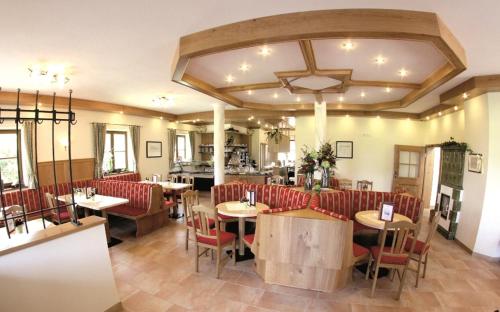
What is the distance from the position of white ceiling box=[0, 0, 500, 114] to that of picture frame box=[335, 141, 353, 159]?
3666 millimetres

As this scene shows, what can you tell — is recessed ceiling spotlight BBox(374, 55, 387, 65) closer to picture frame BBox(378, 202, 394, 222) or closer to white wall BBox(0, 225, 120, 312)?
picture frame BBox(378, 202, 394, 222)

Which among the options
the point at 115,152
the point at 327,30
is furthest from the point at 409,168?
the point at 115,152

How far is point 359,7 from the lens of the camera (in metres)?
1.90

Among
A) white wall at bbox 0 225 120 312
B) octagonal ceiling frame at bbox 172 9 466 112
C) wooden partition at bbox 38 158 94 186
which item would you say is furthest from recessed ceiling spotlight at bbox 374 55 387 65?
Result: wooden partition at bbox 38 158 94 186

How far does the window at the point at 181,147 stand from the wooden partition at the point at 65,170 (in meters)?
3.59

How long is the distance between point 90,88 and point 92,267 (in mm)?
3641

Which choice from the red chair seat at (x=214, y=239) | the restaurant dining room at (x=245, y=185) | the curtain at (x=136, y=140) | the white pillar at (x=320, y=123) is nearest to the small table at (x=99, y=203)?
the restaurant dining room at (x=245, y=185)

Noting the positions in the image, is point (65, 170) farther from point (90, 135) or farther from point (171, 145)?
point (171, 145)

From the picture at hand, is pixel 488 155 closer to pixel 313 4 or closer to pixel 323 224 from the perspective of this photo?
pixel 323 224

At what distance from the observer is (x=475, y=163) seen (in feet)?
13.1

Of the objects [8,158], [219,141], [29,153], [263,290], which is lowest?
[263,290]

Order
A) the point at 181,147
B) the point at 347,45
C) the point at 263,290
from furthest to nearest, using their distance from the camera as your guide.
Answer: the point at 181,147 → the point at 263,290 → the point at 347,45

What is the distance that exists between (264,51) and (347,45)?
3.04 feet

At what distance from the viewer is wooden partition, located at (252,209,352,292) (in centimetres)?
245
